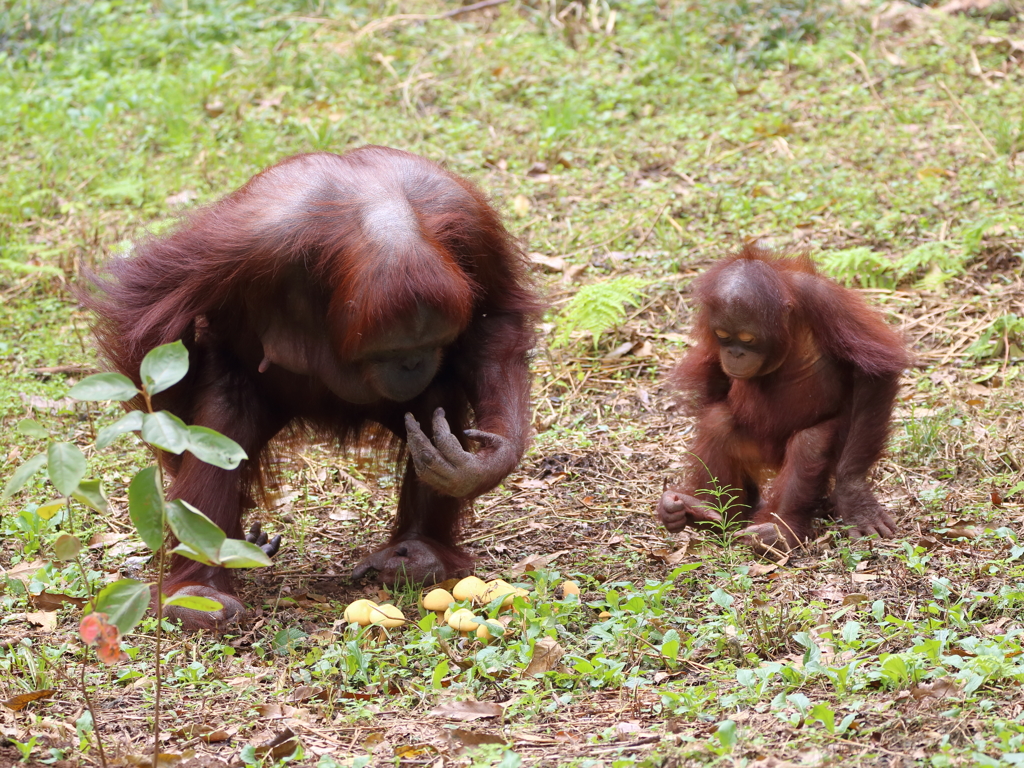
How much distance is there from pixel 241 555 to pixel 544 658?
100 cm

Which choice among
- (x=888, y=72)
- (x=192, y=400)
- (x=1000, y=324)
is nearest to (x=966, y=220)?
(x=1000, y=324)

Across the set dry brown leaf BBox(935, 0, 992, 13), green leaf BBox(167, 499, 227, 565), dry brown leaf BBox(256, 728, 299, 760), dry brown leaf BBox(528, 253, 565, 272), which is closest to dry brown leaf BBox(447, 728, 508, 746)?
dry brown leaf BBox(256, 728, 299, 760)

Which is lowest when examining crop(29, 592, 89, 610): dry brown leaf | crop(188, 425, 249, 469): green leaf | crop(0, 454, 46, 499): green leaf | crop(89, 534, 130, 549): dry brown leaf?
crop(89, 534, 130, 549): dry brown leaf

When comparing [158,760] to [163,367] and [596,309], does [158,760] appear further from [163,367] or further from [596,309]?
[596,309]

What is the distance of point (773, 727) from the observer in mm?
2422

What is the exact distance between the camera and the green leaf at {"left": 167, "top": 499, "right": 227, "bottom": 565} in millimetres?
2178

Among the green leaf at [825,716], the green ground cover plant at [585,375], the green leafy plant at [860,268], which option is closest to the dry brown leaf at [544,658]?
the green ground cover plant at [585,375]

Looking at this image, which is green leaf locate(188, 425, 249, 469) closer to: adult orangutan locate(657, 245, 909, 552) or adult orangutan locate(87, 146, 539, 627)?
adult orangutan locate(87, 146, 539, 627)

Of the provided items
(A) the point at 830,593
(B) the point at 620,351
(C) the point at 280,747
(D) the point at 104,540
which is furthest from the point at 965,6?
(C) the point at 280,747

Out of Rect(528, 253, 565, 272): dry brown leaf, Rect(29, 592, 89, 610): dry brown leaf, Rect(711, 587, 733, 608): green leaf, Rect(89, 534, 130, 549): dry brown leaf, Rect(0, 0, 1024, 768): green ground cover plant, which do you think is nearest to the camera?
Rect(0, 0, 1024, 768): green ground cover plant

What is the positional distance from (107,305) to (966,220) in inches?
173

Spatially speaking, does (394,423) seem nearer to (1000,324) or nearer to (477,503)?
(477,503)

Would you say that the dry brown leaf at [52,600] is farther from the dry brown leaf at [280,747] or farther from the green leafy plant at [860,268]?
the green leafy plant at [860,268]

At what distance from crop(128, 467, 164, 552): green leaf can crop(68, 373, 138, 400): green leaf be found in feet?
0.50
